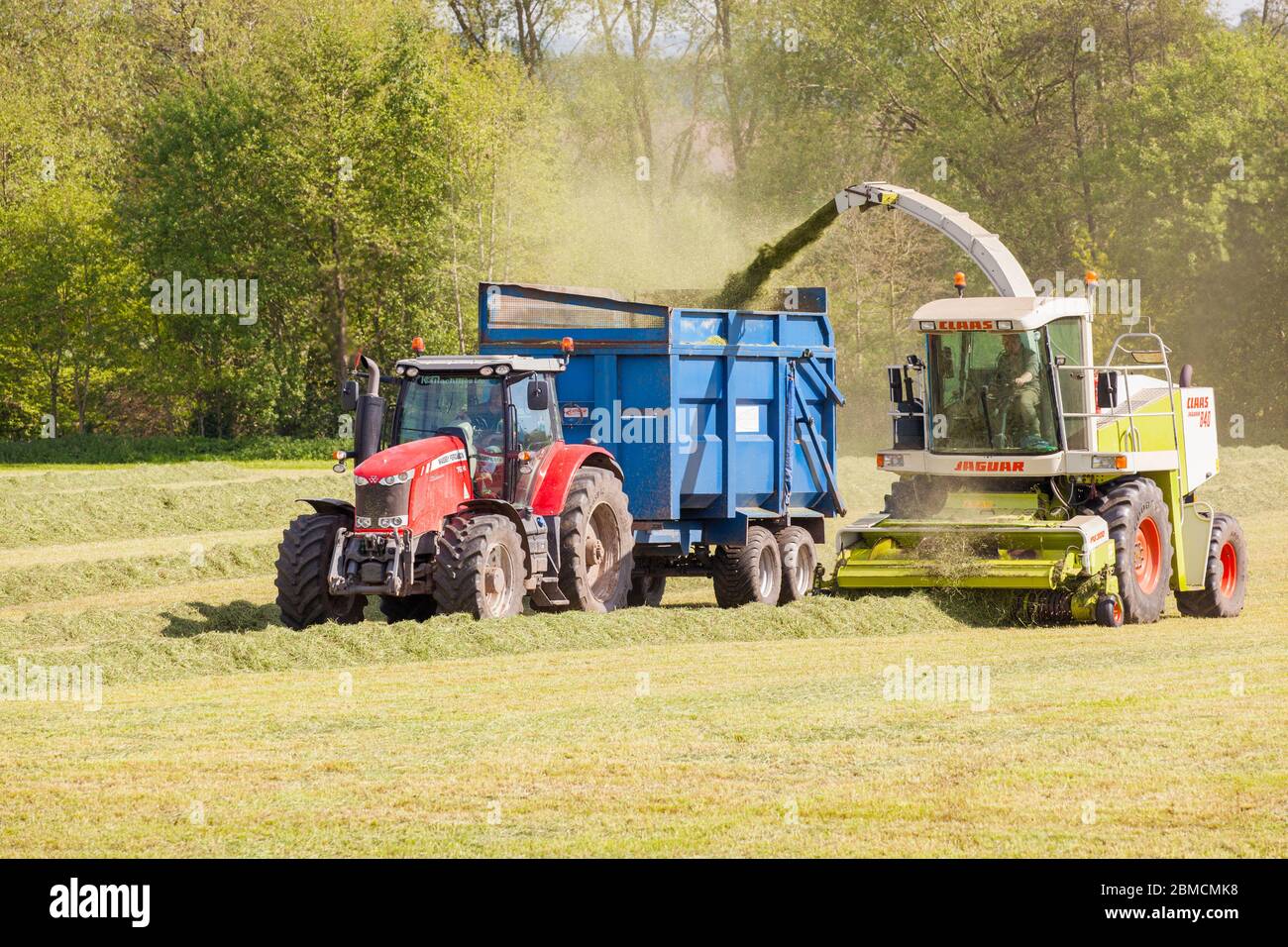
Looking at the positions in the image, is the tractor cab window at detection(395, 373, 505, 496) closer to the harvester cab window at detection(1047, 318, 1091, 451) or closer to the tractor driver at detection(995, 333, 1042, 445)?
the tractor driver at detection(995, 333, 1042, 445)

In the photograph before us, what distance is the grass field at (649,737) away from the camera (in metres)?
7.62

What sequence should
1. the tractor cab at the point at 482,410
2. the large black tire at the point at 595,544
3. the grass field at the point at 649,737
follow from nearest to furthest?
the grass field at the point at 649,737 < the tractor cab at the point at 482,410 < the large black tire at the point at 595,544

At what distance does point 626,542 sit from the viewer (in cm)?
1569

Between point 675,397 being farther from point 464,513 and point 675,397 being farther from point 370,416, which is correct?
point 370,416

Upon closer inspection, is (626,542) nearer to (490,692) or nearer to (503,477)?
(503,477)

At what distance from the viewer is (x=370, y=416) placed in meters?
13.7

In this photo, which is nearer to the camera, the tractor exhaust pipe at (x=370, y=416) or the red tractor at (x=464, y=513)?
the red tractor at (x=464, y=513)

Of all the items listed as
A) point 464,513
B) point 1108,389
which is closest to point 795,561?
point 1108,389

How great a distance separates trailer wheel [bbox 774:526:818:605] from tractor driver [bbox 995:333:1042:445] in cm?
270

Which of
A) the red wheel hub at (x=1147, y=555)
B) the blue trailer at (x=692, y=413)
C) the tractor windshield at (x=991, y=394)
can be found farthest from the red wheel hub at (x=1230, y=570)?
the blue trailer at (x=692, y=413)

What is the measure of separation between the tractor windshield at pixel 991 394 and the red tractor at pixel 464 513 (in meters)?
3.20

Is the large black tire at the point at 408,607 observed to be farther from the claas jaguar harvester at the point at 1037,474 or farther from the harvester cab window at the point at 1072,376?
the harvester cab window at the point at 1072,376

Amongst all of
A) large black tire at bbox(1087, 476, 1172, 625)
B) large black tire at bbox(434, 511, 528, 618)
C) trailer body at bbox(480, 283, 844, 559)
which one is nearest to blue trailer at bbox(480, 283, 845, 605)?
trailer body at bbox(480, 283, 844, 559)

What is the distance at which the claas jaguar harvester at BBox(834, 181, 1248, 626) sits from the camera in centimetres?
1513
